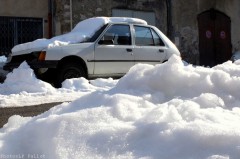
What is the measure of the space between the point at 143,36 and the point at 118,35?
30.8 inches

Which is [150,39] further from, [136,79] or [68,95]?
[136,79]

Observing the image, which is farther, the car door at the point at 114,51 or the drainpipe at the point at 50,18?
the drainpipe at the point at 50,18

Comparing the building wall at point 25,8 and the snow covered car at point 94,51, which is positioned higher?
the building wall at point 25,8

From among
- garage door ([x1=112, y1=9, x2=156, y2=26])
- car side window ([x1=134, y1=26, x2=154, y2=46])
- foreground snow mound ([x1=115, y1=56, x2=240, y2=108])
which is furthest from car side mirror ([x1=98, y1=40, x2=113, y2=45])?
garage door ([x1=112, y1=9, x2=156, y2=26])

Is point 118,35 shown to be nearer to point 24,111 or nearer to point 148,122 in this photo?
point 24,111

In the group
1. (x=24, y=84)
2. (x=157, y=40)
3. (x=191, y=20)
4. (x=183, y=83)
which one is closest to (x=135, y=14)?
(x=191, y=20)

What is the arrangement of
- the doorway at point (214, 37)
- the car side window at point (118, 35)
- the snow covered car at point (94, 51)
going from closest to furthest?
the snow covered car at point (94, 51) < the car side window at point (118, 35) < the doorway at point (214, 37)

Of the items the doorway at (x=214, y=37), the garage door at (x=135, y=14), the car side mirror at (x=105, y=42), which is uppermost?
the garage door at (x=135, y=14)

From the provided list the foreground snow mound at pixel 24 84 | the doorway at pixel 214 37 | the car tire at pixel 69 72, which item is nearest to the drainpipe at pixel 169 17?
the doorway at pixel 214 37

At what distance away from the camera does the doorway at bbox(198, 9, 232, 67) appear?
20.0 meters

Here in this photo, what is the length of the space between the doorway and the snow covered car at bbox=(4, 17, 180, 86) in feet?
30.5

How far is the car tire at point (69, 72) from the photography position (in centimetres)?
916

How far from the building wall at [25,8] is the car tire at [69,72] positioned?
6763 mm

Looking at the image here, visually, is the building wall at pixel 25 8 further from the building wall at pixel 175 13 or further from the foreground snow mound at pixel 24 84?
the foreground snow mound at pixel 24 84
